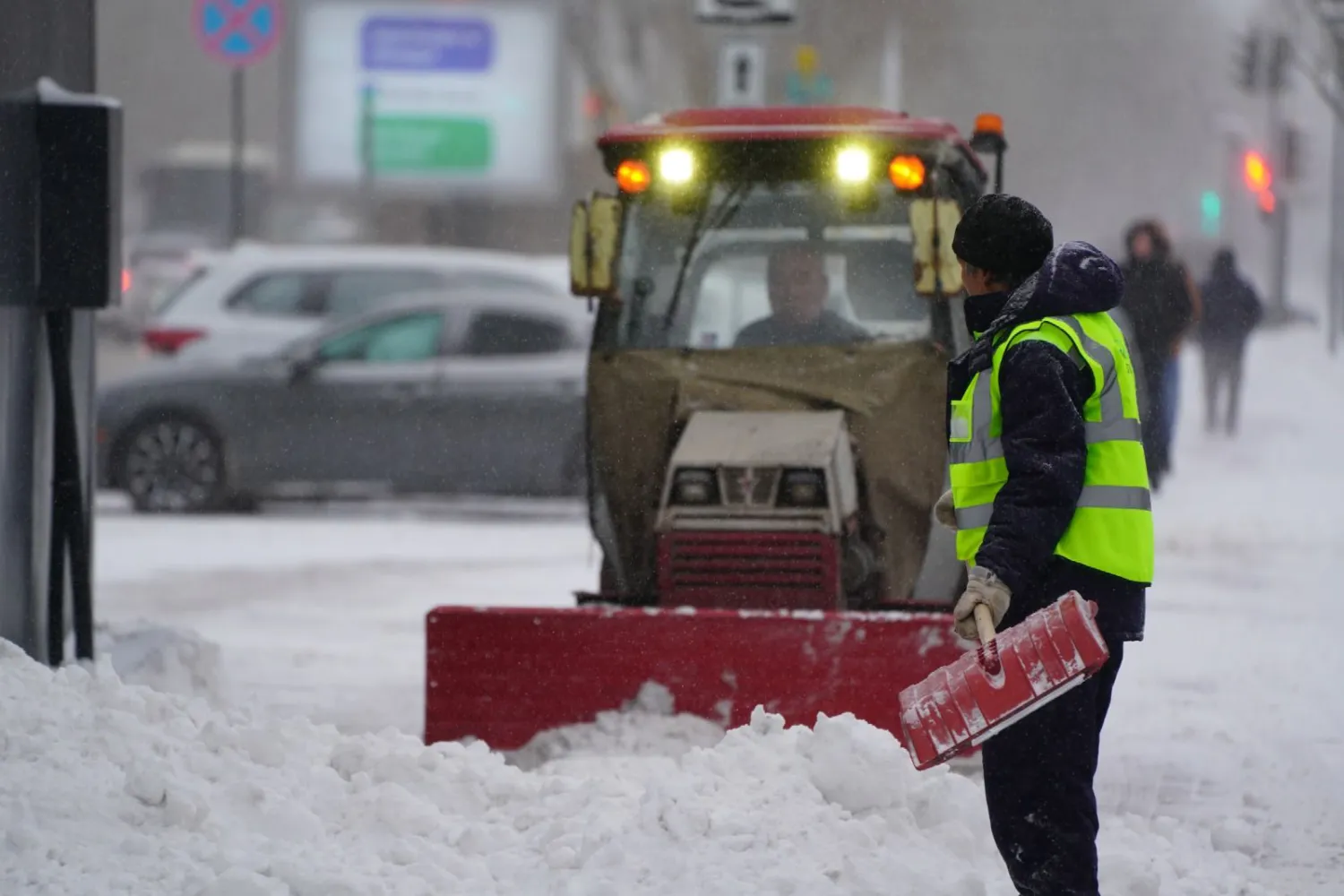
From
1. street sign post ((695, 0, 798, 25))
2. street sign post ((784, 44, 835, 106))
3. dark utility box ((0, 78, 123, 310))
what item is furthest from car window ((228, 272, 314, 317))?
dark utility box ((0, 78, 123, 310))

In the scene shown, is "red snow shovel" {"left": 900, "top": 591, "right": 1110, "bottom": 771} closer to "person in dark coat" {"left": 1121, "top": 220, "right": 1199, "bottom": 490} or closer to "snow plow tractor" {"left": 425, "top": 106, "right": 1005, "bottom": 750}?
"snow plow tractor" {"left": 425, "top": 106, "right": 1005, "bottom": 750}

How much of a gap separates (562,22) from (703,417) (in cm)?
3514

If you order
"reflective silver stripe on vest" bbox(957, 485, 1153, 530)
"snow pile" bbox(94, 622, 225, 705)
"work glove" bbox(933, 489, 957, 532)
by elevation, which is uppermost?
"reflective silver stripe on vest" bbox(957, 485, 1153, 530)

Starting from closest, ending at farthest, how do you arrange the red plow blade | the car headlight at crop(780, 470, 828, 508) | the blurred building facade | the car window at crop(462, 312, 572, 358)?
the red plow blade
the car headlight at crop(780, 470, 828, 508)
the car window at crop(462, 312, 572, 358)
the blurred building facade

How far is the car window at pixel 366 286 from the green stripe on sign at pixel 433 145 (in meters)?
24.5

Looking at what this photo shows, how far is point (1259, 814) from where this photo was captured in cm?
699

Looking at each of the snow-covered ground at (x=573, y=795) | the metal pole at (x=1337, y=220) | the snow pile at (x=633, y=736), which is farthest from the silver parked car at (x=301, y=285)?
the metal pole at (x=1337, y=220)

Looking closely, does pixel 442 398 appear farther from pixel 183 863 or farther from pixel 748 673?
pixel 183 863

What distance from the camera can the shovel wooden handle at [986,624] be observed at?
459cm


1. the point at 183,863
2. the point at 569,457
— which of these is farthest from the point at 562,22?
the point at 183,863

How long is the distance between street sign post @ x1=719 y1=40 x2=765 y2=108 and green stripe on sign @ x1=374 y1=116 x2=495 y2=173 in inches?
1020

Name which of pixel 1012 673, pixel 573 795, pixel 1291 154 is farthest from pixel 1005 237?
pixel 1291 154

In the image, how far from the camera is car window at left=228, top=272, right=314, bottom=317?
16.9m

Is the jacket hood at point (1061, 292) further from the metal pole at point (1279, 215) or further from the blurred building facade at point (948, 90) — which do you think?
the metal pole at point (1279, 215)
